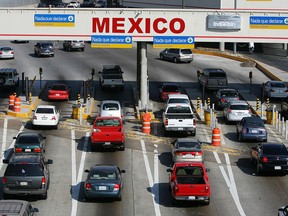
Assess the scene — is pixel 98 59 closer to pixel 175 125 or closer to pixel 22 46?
pixel 22 46

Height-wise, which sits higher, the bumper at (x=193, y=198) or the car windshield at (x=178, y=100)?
the car windshield at (x=178, y=100)

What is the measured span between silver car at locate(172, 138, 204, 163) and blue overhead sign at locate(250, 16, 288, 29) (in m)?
16.6

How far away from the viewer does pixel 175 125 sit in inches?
1911

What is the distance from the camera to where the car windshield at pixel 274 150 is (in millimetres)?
40656

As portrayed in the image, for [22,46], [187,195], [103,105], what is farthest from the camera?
[22,46]

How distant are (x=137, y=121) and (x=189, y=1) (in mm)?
53611

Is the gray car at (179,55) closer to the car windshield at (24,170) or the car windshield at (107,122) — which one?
the car windshield at (107,122)

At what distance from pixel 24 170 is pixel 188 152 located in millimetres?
9776

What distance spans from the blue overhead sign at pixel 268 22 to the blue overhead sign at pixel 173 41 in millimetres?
4397

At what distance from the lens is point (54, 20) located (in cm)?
5584

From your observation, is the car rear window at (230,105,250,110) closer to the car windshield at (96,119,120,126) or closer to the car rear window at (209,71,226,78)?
→ the car windshield at (96,119,120,126)

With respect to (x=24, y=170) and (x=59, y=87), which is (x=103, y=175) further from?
(x=59, y=87)

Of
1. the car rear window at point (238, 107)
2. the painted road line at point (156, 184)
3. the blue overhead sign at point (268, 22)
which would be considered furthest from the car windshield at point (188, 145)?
the blue overhead sign at point (268, 22)

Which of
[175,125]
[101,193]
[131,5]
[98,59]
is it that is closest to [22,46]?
[98,59]
